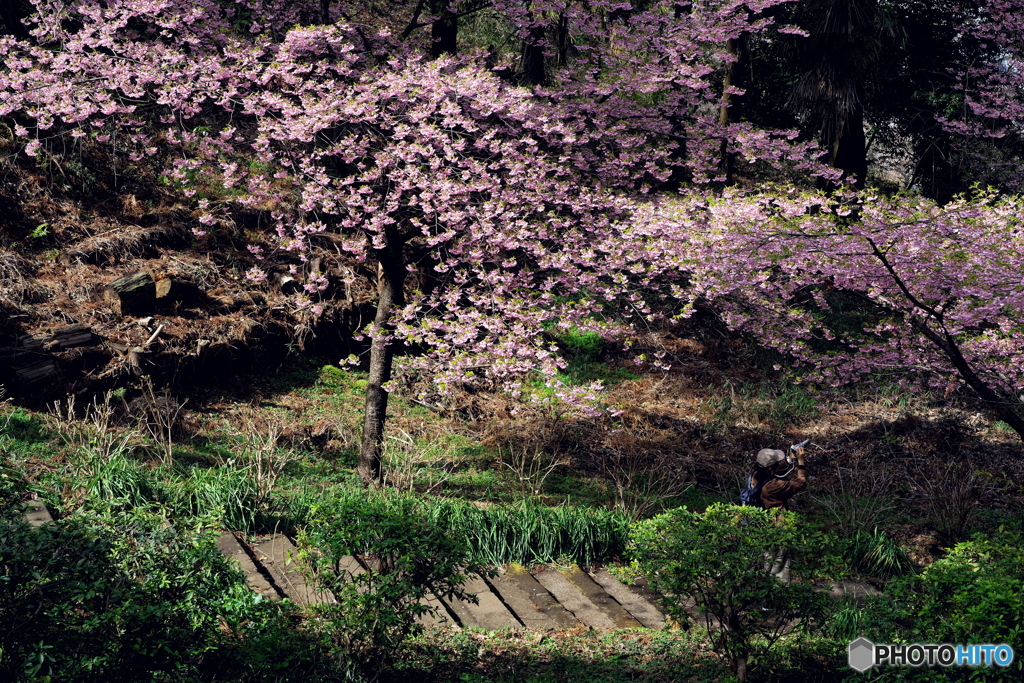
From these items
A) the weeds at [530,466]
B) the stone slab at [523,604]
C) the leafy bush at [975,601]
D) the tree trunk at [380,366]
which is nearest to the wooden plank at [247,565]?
the stone slab at [523,604]

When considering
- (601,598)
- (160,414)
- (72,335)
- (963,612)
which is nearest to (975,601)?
(963,612)

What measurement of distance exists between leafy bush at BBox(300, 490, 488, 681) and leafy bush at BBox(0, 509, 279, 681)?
→ 0.59m

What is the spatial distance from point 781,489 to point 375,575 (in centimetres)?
357

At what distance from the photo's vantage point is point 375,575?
4.57 m

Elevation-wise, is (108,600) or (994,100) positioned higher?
(994,100)

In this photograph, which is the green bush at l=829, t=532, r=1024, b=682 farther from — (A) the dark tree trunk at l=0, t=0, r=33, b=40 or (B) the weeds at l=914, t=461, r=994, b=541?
(A) the dark tree trunk at l=0, t=0, r=33, b=40

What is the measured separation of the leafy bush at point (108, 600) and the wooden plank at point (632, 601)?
309cm

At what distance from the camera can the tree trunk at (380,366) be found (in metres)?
7.88

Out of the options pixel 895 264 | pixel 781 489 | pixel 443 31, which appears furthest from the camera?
pixel 443 31

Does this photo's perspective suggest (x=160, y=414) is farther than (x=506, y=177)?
No

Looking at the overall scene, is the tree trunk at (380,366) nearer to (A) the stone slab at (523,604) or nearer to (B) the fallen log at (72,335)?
(A) the stone slab at (523,604)

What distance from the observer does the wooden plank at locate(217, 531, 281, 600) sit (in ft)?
17.7

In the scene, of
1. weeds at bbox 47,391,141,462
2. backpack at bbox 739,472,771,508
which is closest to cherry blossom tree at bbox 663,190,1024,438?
backpack at bbox 739,472,771,508

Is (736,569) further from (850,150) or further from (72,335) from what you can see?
(850,150)
